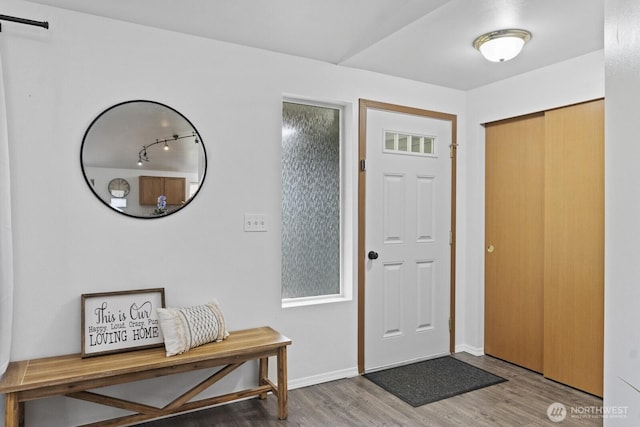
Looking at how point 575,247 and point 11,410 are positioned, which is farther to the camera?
point 575,247

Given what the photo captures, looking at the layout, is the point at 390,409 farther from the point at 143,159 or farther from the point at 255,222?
the point at 143,159

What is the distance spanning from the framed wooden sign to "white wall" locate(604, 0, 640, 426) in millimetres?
2124

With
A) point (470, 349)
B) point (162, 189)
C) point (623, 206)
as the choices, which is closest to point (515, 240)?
point (470, 349)

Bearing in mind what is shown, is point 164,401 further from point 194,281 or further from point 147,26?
point 147,26

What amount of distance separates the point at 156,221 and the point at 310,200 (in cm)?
110

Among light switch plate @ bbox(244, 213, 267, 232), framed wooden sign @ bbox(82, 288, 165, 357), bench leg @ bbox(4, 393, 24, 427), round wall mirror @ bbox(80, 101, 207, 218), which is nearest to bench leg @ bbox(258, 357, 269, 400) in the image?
framed wooden sign @ bbox(82, 288, 165, 357)

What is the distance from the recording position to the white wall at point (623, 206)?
1137mm

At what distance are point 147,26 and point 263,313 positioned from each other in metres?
1.90

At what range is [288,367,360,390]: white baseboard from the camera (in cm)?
299

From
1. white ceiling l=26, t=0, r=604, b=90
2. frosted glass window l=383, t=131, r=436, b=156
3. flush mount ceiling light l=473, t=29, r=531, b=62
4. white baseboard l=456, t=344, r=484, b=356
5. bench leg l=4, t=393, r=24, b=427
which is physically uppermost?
white ceiling l=26, t=0, r=604, b=90

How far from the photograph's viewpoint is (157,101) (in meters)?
2.56

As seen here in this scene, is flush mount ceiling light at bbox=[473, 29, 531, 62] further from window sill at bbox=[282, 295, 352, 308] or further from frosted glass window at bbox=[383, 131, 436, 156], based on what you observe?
window sill at bbox=[282, 295, 352, 308]

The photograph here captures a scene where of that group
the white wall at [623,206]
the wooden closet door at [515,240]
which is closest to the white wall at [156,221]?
the wooden closet door at [515,240]

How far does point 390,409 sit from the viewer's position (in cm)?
269
